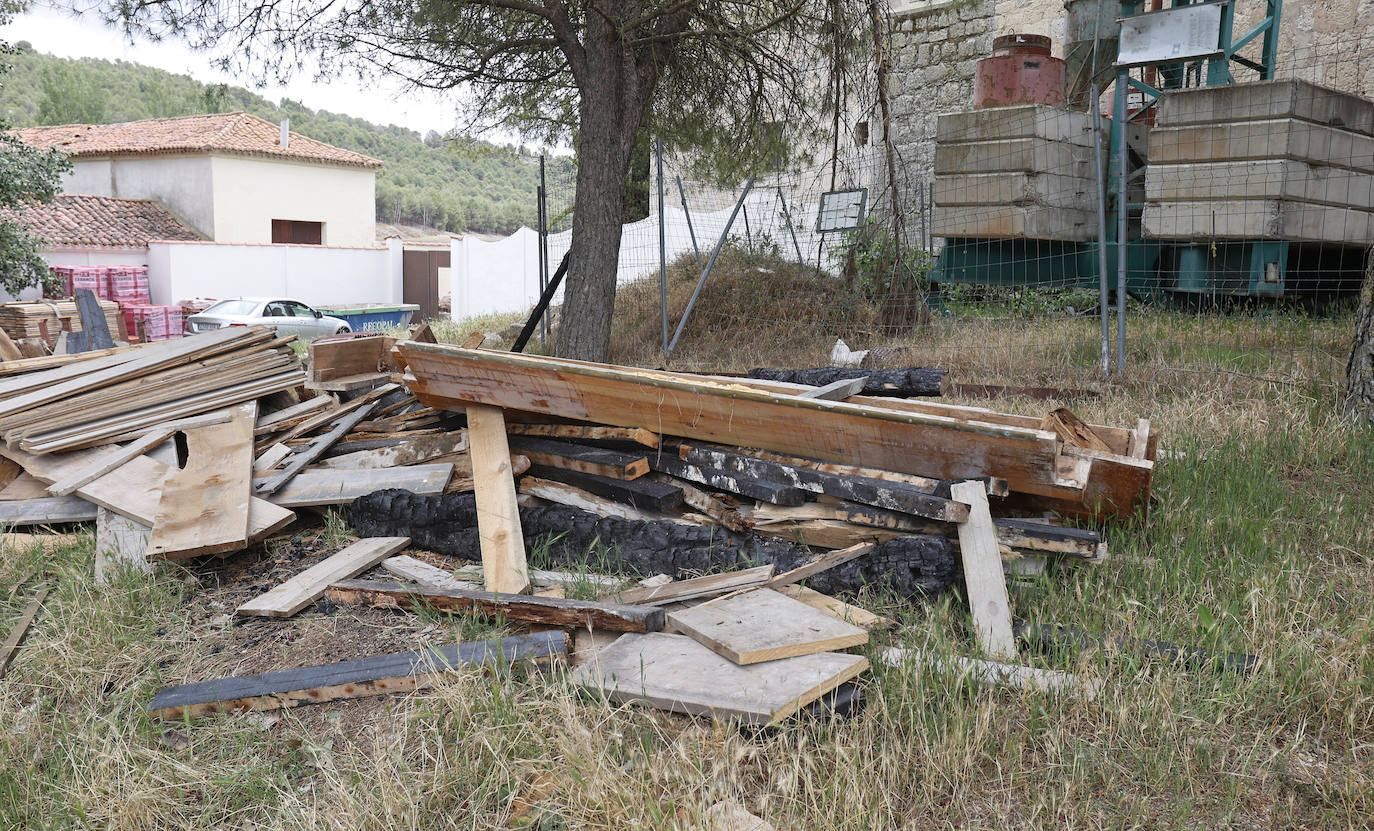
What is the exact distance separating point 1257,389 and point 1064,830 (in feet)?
16.2

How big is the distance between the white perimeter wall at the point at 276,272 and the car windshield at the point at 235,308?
8.55 meters

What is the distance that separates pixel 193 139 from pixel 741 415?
38.1 metres

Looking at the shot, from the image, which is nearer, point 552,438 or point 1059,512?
point 1059,512

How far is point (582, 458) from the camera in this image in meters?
4.16

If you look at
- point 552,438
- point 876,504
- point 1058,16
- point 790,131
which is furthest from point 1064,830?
point 1058,16

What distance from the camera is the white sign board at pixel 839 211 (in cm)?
1245

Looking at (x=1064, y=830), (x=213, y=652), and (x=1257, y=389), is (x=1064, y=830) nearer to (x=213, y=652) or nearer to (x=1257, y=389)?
(x=213, y=652)

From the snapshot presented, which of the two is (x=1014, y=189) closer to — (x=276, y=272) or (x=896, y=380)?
(x=896, y=380)

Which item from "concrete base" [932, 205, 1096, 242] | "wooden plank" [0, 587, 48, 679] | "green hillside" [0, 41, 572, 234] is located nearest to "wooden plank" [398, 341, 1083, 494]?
"wooden plank" [0, 587, 48, 679]

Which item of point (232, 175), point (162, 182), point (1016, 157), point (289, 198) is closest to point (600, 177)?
point (1016, 157)

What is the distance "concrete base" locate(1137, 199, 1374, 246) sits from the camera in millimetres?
8008

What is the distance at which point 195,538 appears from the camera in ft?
12.6

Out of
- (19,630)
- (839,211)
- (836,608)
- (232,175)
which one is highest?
(232,175)

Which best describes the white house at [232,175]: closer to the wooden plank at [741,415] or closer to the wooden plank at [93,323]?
the wooden plank at [93,323]
